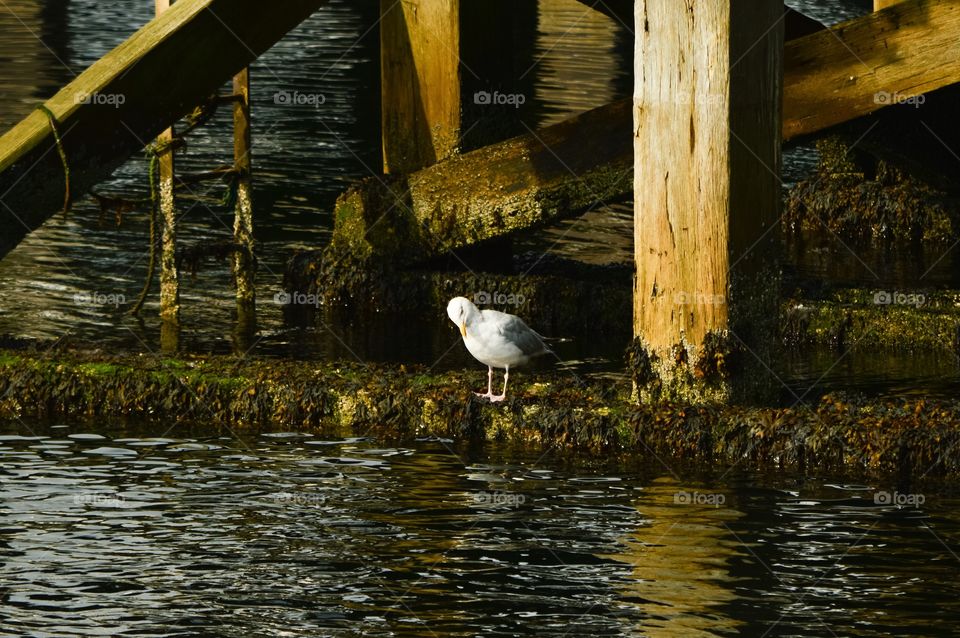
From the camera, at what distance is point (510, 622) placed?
19.9 feet

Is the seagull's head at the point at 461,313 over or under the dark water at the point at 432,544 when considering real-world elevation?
over

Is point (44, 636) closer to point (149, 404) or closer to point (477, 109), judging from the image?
point (149, 404)

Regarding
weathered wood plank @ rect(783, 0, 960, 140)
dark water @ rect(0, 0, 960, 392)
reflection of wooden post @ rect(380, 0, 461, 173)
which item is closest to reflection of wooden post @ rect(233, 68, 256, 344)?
dark water @ rect(0, 0, 960, 392)

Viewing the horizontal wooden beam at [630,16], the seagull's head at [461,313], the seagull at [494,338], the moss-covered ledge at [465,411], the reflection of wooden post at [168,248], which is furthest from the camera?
the horizontal wooden beam at [630,16]

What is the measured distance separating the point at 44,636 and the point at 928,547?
3.35 m

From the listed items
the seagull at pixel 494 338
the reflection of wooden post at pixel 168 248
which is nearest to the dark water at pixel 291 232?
the reflection of wooden post at pixel 168 248

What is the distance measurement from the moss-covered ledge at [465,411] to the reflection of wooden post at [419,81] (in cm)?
255

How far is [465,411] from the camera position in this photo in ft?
27.4

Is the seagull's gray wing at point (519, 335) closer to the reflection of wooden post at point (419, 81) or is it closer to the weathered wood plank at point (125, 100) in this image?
the weathered wood plank at point (125, 100)

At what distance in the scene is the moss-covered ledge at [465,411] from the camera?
7828 millimetres

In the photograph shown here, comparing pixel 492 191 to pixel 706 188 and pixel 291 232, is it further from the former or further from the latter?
pixel 291 232

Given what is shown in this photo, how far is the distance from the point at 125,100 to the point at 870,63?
417 cm

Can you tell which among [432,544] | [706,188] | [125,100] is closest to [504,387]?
[706,188]

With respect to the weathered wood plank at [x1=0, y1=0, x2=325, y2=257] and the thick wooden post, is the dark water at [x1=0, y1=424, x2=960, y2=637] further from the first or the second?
the weathered wood plank at [x1=0, y1=0, x2=325, y2=257]
